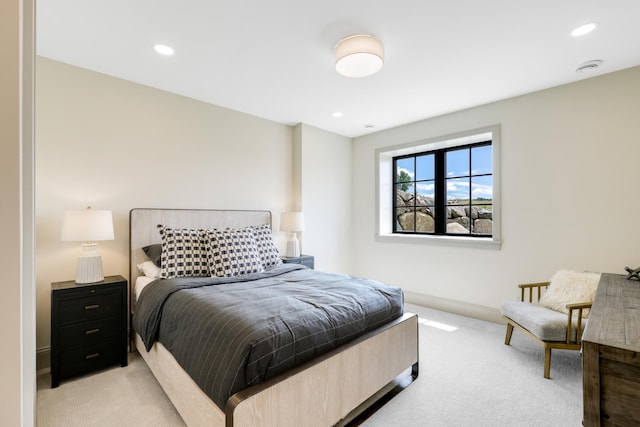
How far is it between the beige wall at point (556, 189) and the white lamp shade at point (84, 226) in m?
3.63

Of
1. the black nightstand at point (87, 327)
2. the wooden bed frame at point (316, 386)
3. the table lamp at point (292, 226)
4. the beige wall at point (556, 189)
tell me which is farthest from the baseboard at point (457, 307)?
the black nightstand at point (87, 327)

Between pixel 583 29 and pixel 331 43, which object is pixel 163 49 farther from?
pixel 583 29

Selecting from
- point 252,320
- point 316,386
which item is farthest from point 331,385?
point 252,320

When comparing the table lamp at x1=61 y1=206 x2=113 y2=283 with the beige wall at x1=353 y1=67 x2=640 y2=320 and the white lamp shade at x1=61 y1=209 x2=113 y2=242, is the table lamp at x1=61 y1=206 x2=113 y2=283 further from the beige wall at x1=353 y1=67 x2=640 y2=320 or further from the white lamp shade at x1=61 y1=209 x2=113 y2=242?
the beige wall at x1=353 y1=67 x2=640 y2=320

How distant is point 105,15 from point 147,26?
23 cm

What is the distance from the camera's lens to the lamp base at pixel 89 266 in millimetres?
2258

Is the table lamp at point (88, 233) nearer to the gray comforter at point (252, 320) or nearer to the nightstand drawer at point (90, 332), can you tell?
the nightstand drawer at point (90, 332)

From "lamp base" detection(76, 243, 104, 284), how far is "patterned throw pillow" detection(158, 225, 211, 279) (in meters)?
0.46

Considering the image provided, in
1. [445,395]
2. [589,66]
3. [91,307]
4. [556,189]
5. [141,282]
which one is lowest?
[445,395]

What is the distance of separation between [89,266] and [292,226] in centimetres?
204

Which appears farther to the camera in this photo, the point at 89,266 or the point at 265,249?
the point at 265,249

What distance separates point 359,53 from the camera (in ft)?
6.72

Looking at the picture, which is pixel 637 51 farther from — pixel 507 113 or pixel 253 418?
pixel 253 418

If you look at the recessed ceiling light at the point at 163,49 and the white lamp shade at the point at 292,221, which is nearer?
the recessed ceiling light at the point at 163,49
